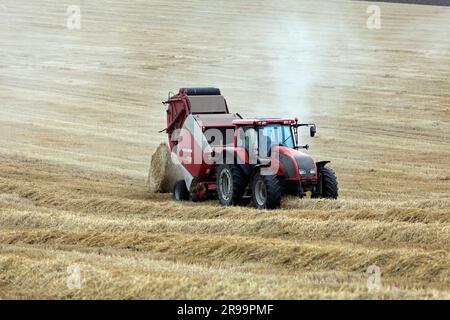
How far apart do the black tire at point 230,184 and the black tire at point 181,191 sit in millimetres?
1512

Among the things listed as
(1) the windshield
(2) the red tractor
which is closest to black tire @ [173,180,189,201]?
(2) the red tractor

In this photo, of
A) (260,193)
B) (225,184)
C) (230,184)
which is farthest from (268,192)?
(225,184)

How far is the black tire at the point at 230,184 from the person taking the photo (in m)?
18.9

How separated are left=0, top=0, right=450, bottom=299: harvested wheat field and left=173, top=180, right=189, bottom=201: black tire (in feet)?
1.28

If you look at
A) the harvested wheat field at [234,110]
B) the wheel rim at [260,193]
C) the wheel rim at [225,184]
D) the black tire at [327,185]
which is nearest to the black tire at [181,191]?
the harvested wheat field at [234,110]

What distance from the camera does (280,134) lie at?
19516 mm

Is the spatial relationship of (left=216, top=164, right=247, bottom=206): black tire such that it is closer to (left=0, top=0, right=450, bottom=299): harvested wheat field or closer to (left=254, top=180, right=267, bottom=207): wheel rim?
(left=254, top=180, right=267, bottom=207): wheel rim

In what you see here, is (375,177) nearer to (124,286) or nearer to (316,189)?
(316,189)

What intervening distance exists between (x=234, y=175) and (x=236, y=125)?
3.83 feet

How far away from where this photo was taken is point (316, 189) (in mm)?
19031

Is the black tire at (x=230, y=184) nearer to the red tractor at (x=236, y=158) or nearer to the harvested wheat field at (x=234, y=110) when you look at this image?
the red tractor at (x=236, y=158)

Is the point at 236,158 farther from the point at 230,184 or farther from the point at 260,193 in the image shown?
the point at 260,193

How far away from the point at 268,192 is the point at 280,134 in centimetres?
195

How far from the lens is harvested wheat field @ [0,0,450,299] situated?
38.4ft
